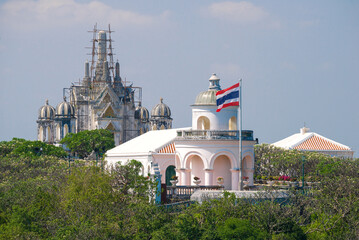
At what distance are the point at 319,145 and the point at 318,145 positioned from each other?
15 centimetres

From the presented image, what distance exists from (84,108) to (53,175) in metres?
72.3

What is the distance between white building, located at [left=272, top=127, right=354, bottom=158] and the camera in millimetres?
104319

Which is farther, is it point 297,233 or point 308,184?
point 308,184

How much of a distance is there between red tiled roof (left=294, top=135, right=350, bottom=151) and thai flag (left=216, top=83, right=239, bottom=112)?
40.6 m

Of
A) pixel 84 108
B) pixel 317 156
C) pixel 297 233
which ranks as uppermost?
pixel 84 108

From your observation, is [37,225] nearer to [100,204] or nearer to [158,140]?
[100,204]

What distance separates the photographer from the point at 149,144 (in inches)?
3086

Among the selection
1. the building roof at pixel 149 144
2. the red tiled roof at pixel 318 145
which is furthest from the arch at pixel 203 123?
the red tiled roof at pixel 318 145

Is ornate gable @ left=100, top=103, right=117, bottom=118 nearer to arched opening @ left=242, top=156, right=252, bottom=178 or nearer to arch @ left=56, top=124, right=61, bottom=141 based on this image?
arch @ left=56, top=124, right=61, bottom=141

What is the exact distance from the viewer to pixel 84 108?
14538cm

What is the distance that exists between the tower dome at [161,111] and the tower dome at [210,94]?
8778 cm

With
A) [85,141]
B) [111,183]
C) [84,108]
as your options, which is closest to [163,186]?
[111,183]

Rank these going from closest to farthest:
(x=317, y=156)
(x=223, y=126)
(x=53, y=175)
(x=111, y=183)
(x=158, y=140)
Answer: (x=111, y=183) < (x=223, y=126) < (x=53, y=175) < (x=158, y=140) < (x=317, y=156)

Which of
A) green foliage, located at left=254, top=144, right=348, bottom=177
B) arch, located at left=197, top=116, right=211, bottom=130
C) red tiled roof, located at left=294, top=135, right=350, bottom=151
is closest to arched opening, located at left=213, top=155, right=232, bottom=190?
arch, located at left=197, top=116, right=211, bottom=130
